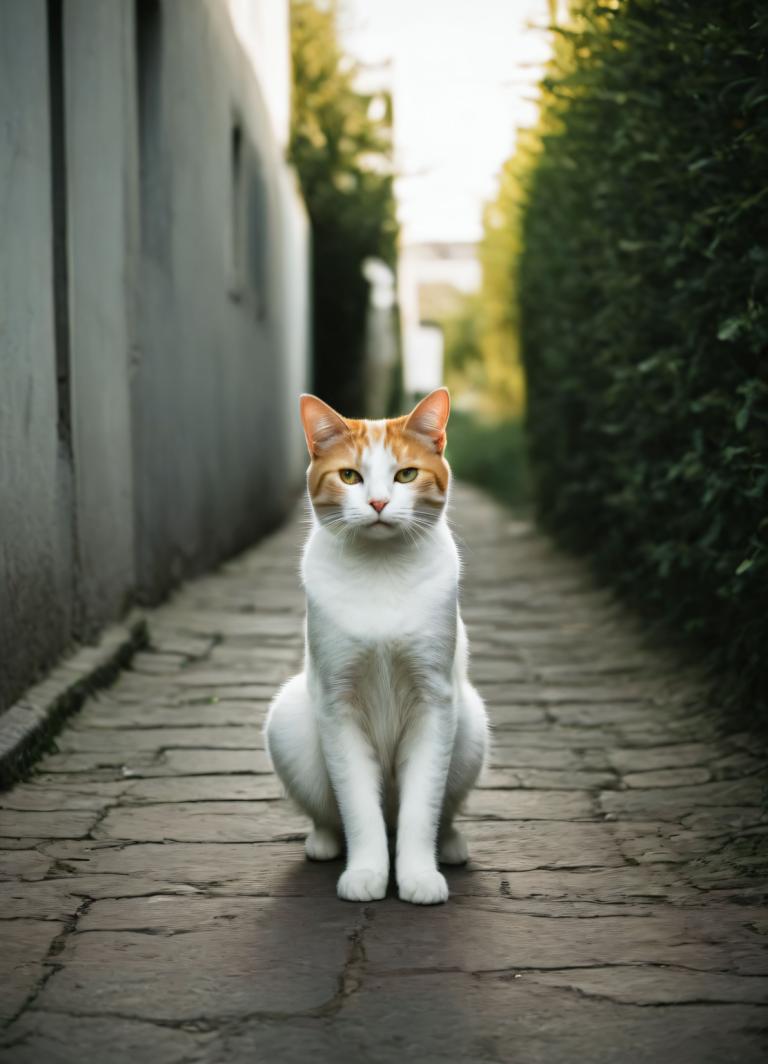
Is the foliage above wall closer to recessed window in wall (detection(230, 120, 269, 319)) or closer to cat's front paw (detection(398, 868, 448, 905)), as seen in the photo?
recessed window in wall (detection(230, 120, 269, 319))

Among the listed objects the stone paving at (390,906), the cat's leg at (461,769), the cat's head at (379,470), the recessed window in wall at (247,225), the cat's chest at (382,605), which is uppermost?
the recessed window in wall at (247,225)

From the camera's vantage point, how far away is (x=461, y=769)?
328 centimetres

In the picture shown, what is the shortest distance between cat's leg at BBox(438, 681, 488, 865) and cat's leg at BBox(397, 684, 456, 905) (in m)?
0.19

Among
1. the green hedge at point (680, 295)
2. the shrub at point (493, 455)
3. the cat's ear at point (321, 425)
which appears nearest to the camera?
the cat's ear at point (321, 425)

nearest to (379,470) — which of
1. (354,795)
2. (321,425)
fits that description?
(321,425)

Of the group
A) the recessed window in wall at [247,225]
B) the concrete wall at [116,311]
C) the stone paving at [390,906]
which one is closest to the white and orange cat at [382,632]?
the stone paving at [390,906]

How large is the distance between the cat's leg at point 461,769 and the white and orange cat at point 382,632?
10 cm

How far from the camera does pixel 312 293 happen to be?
1967 centimetres

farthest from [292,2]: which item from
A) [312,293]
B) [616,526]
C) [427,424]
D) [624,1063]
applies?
[624,1063]

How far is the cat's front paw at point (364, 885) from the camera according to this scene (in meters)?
2.99

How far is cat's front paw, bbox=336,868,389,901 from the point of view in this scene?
118 inches

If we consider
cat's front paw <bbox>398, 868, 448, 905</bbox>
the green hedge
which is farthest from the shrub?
cat's front paw <bbox>398, 868, 448, 905</bbox>

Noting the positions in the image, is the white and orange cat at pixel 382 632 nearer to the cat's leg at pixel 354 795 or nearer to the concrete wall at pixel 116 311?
the cat's leg at pixel 354 795

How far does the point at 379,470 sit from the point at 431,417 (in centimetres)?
24
